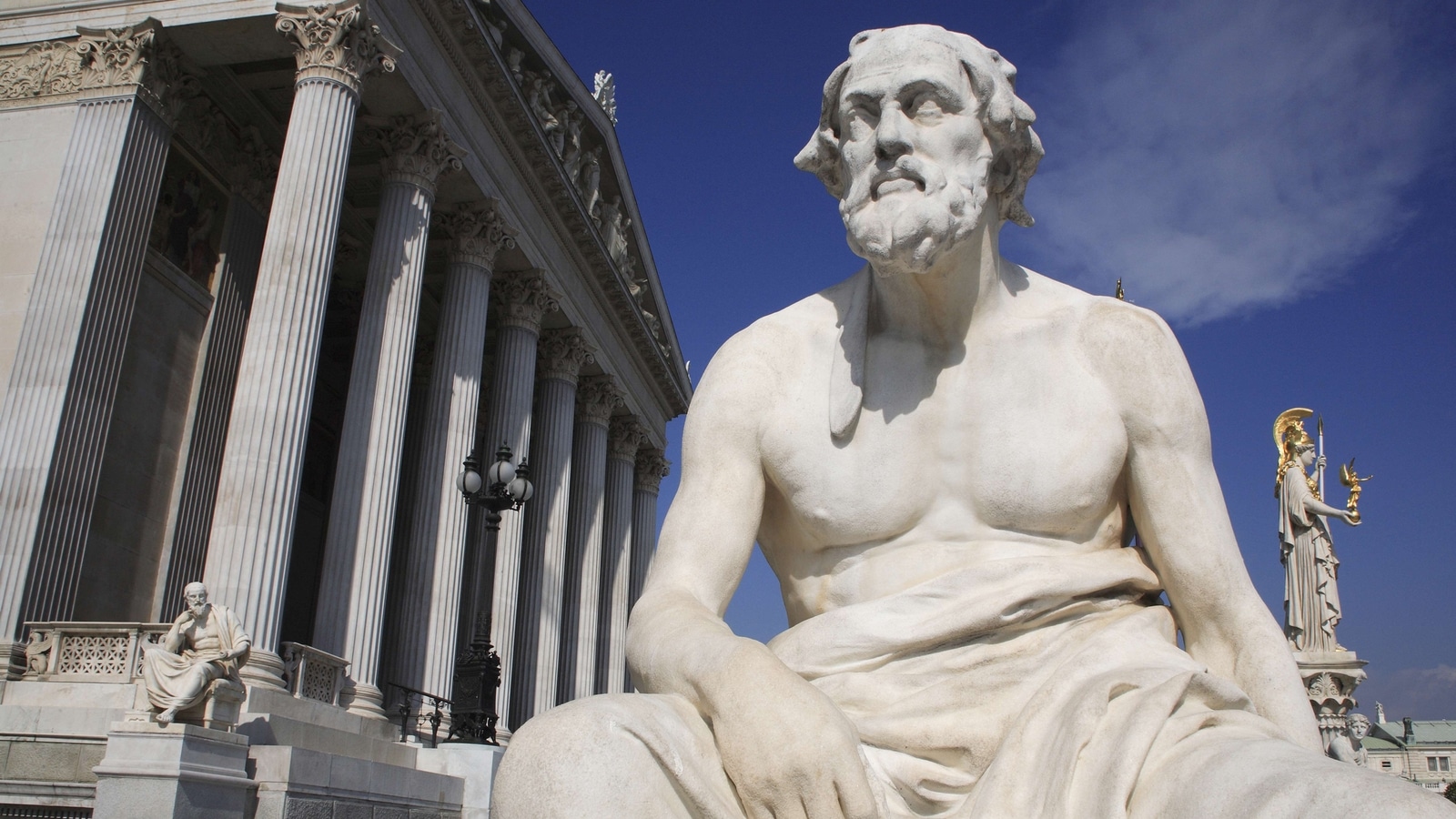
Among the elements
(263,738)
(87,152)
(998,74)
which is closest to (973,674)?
(998,74)

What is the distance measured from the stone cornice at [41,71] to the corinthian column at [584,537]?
15031 mm

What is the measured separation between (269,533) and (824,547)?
13.2 meters

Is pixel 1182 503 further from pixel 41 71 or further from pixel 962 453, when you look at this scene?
pixel 41 71

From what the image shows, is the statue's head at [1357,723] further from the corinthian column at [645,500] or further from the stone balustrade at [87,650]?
the corinthian column at [645,500]

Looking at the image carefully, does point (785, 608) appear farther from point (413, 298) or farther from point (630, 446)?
point (630, 446)

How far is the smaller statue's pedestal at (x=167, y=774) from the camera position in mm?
9031

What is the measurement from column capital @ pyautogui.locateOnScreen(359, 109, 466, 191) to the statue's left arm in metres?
18.0

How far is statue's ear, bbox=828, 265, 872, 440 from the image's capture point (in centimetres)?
239

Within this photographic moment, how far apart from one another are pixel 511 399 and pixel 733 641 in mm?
22659

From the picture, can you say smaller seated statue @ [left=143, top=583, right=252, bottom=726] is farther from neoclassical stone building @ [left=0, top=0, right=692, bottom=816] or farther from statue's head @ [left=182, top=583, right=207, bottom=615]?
neoclassical stone building @ [left=0, top=0, right=692, bottom=816]

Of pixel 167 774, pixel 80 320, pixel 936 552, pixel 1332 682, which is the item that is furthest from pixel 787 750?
pixel 80 320

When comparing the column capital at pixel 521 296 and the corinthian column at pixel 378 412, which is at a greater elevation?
the column capital at pixel 521 296

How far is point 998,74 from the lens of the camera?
7.88 feet

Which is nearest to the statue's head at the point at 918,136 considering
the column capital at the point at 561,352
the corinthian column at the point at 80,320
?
the corinthian column at the point at 80,320
